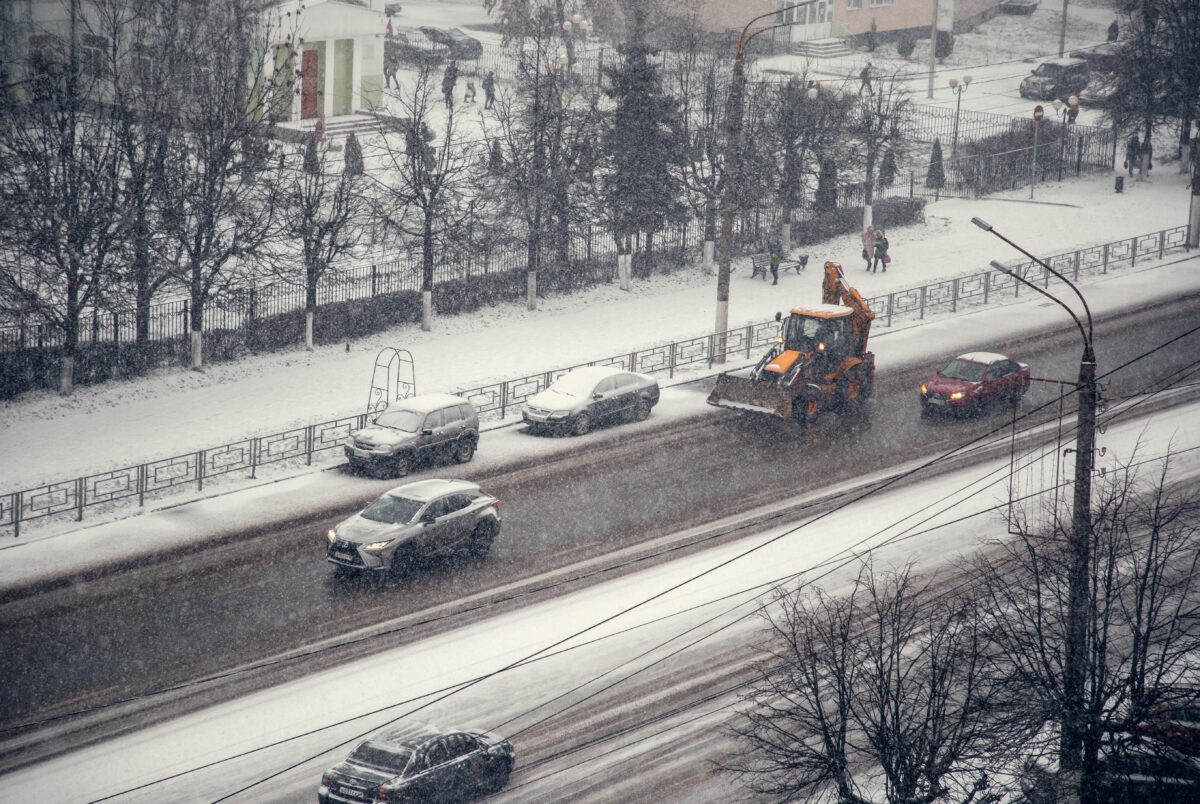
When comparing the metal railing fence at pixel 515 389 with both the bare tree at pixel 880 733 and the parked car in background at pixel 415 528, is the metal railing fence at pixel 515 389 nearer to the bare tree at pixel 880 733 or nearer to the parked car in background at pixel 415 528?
the parked car in background at pixel 415 528

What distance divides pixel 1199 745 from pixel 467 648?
32.1ft

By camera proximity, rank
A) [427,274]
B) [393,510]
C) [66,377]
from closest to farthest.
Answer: [393,510] → [66,377] → [427,274]

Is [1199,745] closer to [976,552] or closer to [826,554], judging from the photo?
[976,552]

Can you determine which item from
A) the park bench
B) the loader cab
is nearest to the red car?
the loader cab

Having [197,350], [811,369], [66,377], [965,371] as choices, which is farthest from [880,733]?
[197,350]

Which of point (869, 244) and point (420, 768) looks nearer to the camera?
point (420, 768)

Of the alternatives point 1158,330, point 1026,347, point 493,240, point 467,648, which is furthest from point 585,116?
point 467,648

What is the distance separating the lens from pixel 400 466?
25734mm

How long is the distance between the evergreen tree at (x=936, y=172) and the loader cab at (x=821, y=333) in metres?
23.3

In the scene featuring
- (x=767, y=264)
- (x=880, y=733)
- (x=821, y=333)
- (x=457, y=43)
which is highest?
(x=457, y=43)

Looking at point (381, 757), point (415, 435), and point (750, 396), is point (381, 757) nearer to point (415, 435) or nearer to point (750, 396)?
point (415, 435)

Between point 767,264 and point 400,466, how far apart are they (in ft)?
64.1

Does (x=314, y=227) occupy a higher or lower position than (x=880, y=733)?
higher

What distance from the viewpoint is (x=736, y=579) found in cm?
2208
